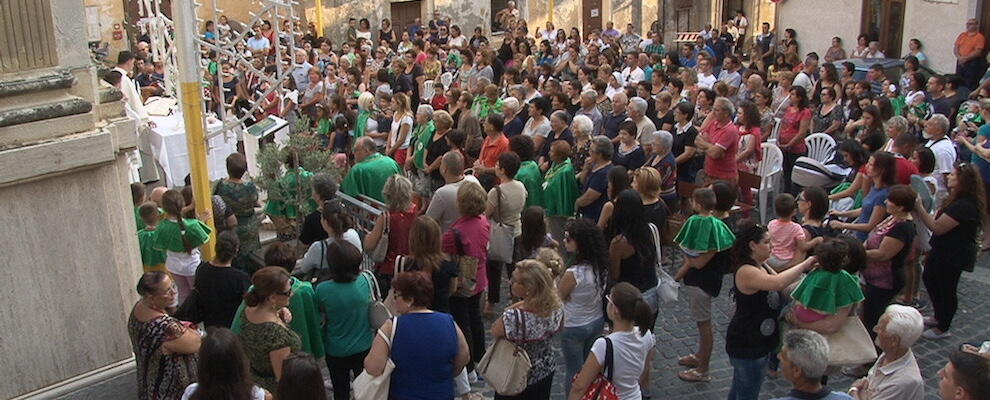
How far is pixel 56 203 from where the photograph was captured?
555 centimetres

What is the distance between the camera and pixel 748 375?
5.68 metres

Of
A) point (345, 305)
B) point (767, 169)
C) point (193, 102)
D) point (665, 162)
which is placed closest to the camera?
point (345, 305)

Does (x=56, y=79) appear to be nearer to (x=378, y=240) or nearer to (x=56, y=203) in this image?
(x=56, y=203)

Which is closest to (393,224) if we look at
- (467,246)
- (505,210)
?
(467,246)

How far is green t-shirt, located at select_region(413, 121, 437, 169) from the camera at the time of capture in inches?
391

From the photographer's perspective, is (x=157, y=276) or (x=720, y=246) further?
(x=720, y=246)

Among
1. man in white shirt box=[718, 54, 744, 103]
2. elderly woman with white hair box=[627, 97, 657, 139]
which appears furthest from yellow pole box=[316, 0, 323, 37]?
elderly woman with white hair box=[627, 97, 657, 139]

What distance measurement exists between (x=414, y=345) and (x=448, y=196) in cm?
250

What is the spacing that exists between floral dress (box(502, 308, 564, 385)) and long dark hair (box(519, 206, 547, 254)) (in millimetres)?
1077

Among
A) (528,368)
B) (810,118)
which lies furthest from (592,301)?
(810,118)

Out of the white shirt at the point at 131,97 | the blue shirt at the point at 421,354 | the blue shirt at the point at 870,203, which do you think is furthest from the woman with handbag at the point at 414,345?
the white shirt at the point at 131,97

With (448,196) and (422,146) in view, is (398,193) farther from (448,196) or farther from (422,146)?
(422,146)

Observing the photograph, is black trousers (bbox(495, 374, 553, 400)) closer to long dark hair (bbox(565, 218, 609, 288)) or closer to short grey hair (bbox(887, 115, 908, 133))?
long dark hair (bbox(565, 218, 609, 288))

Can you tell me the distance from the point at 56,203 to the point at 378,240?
7.08 ft
